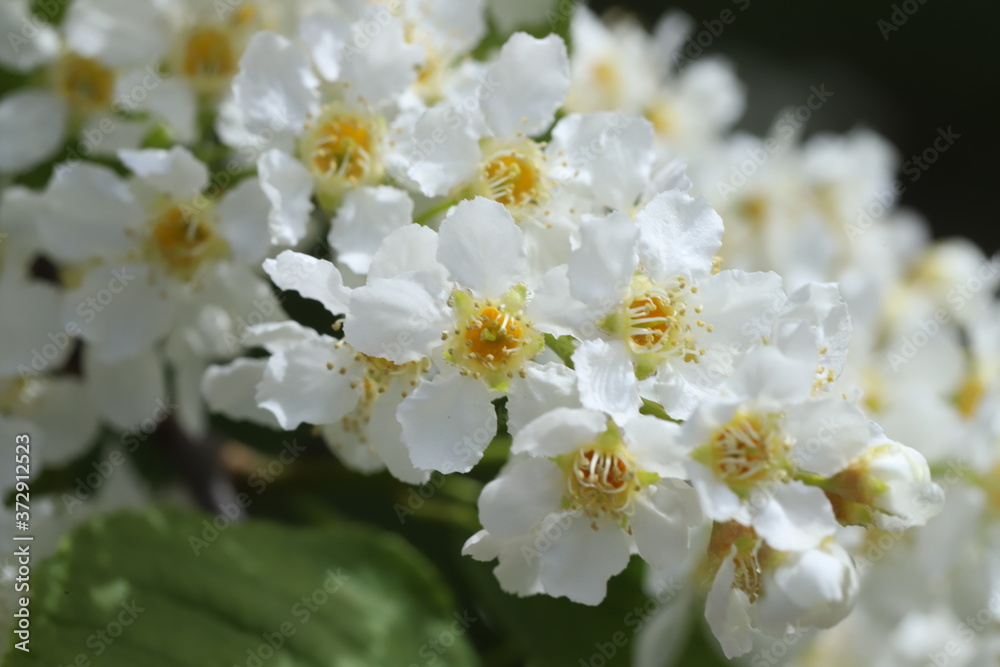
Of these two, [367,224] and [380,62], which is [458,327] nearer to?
[367,224]

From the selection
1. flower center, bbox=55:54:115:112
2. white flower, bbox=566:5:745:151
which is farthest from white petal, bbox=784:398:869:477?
flower center, bbox=55:54:115:112

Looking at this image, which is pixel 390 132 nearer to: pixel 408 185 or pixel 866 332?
pixel 408 185

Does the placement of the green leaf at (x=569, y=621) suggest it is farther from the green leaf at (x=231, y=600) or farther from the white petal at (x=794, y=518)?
→ the white petal at (x=794, y=518)

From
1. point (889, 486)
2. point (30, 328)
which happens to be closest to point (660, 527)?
point (889, 486)

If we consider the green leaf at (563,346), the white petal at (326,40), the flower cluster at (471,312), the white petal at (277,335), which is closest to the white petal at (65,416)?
the flower cluster at (471,312)

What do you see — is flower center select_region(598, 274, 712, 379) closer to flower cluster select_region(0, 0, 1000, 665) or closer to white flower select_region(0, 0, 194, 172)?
flower cluster select_region(0, 0, 1000, 665)
